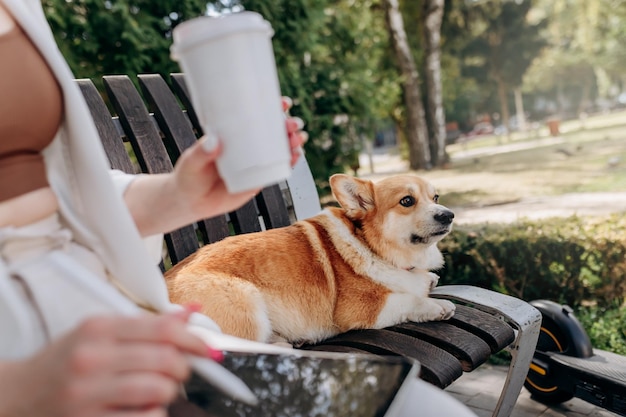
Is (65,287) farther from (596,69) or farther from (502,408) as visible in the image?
(596,69)

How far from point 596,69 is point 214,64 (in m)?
5.11

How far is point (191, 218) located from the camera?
1133 mm

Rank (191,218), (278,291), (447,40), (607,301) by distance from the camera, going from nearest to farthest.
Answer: (191,218), (278,291), (607,301), (447,40)

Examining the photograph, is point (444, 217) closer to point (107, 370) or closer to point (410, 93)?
point (107, 370)

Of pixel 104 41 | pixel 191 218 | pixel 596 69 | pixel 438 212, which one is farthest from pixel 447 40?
pixel 191 218

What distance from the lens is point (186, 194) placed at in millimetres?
1076

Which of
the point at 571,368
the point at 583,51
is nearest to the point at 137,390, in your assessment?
the point at 571,368

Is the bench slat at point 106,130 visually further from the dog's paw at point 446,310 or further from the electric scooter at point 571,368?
the electric scooter at point 571,368

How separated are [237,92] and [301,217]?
1.96m

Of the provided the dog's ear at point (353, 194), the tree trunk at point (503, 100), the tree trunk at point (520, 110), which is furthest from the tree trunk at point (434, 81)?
the dog's ear at point (353, 194)

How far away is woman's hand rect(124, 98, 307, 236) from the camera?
102 centimetres

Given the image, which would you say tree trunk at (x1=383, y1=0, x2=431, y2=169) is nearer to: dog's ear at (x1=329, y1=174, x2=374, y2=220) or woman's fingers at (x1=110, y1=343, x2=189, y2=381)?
dog's ear at (x1=329, y1=174, x2=374, y2=220)

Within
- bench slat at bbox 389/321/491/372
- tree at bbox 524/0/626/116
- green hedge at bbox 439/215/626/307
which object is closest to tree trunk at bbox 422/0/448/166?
tree at bbox 524/0/626/116

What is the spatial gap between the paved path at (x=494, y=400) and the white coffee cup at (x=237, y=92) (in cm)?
250
